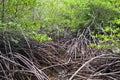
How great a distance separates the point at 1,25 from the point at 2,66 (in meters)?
0.46

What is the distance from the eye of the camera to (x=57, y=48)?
405cm

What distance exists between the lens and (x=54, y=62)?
3.37 m

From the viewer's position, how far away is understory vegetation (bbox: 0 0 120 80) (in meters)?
2.76

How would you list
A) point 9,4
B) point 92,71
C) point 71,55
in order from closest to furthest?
point 92,71
point 9,4
point 71,55

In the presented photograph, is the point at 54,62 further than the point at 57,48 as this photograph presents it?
No

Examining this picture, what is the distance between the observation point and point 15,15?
3273 millimetres

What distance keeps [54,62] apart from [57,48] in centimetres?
70

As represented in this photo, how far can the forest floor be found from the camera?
2703 mm

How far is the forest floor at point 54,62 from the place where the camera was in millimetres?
2703

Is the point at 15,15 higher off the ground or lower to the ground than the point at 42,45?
higher

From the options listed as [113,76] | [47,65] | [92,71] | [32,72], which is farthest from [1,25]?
[113,76]

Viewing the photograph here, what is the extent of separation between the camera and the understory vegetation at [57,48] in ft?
9.05

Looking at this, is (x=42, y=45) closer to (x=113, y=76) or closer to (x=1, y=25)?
(x=1, y=25)

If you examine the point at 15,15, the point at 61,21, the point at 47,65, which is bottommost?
the point at 47,65
